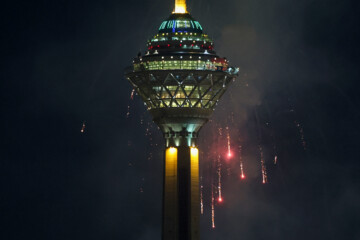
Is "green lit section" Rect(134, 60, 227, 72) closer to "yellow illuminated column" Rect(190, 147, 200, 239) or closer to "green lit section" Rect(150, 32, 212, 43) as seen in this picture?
"green lit section" Rect(150, 32, 212, 43)

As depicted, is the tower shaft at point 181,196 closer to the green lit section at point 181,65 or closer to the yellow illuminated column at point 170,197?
the yellow illuminated column at point 170,197

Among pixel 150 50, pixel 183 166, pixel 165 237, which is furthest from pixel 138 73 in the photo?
pixel 165 237

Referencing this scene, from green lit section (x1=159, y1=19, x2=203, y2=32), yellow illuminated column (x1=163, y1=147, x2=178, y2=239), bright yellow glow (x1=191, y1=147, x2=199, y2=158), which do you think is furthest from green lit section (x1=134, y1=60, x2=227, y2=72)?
yellow illuminated column (x1=163, y1=147, x2=178, y2=239)

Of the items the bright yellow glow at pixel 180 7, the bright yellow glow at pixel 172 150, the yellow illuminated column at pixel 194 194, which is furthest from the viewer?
the bright yellow glow at pixel 180 7

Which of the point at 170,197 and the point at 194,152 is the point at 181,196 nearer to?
the point at 170,197

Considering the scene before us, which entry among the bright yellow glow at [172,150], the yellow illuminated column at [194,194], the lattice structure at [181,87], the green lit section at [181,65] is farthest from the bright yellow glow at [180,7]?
the yellow illuminated column at [194,194]

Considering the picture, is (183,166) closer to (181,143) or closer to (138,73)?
(181,143)

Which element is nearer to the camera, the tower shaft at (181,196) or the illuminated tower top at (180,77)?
the tower shaft at (181,196)

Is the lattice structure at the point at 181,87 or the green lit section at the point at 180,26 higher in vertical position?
the green lit section at the point at 180,26
